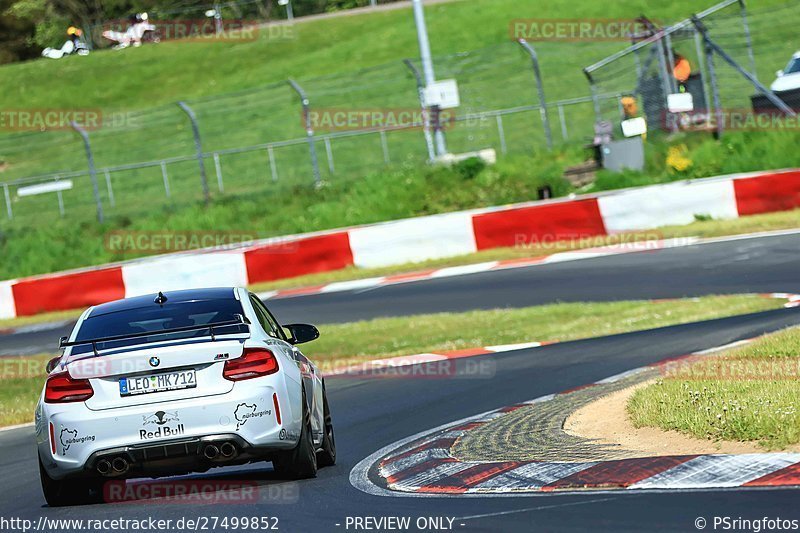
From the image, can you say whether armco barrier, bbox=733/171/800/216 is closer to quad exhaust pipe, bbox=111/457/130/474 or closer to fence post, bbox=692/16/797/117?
fence post, bbox=692/16/797/117

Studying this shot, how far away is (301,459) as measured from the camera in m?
8.55

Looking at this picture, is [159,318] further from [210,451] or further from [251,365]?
[210,451]

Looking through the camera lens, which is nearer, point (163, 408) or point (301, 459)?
point (163, 408)

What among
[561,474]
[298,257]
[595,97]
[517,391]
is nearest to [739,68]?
[595,97]

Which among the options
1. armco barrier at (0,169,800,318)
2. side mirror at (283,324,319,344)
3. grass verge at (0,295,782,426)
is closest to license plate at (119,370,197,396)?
side mirror at (283,324,319,344)

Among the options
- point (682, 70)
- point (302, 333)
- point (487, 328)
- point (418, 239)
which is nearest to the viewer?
point (302, 333)

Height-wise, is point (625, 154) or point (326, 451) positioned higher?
point (625, 154)

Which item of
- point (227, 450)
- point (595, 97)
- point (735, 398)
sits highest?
point (595, 97)

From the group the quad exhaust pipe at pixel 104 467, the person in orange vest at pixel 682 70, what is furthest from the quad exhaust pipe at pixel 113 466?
the person in orange vest at pixel 682 70

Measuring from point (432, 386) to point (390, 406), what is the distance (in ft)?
4.14

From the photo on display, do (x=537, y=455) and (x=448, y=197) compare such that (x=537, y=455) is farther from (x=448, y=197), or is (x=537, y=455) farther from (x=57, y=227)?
(x=57, y=227)

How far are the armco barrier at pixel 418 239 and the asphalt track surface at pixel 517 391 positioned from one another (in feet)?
6.41

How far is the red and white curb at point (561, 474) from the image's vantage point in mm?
6922

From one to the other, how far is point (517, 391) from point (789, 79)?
1749 cm
